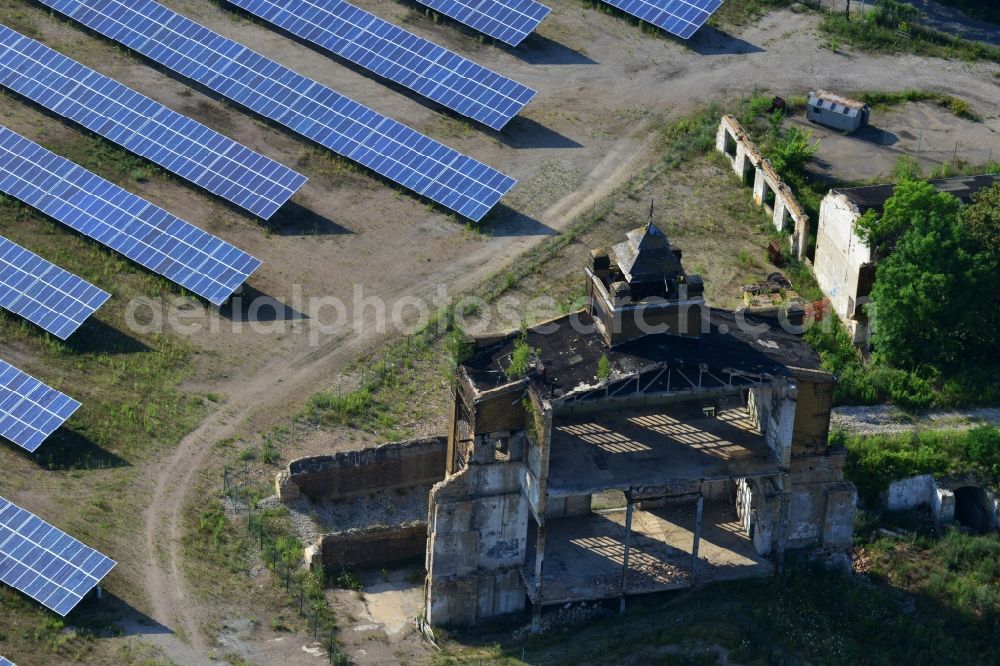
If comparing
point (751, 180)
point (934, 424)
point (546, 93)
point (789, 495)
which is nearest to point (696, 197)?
point (751, 180)

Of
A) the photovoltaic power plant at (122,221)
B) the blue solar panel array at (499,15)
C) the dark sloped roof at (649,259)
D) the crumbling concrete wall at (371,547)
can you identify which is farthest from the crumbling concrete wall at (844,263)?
the photovoltaic power plant at (122,221)

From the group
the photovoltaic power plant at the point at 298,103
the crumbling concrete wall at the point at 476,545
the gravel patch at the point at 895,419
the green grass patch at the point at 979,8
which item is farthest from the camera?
the green grass patch at the point at 979,8

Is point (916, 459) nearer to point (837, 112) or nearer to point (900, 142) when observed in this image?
point (900, 142)

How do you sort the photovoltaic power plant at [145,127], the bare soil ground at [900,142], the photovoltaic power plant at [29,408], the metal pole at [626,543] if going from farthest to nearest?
the bare soil ground at [900,142], the photovoltaic power plant at [145,127], the photovoltaic power plant at [29,408], the metal pole at [626,543]

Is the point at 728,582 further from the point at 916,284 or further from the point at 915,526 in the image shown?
the point at 916,284

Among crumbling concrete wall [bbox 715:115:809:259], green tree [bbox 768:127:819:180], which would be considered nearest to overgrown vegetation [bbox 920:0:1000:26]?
crumbling concrete wall [bbox 715:115:809:259]

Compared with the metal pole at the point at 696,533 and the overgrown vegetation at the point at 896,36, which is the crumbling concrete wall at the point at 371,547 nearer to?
the metal pole at the point at 696,533
